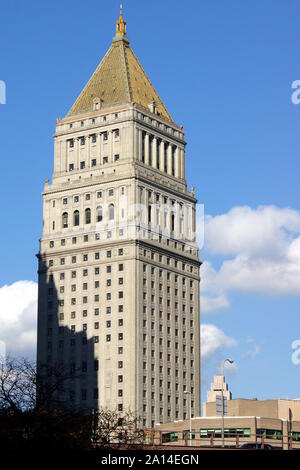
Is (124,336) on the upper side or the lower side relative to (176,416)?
upper

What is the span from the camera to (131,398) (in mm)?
189500

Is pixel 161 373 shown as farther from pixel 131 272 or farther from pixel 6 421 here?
pixel 6 421

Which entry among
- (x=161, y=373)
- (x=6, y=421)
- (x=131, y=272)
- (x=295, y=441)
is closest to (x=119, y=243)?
(x=131, y=272)

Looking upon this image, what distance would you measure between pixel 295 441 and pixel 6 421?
4769 inches
